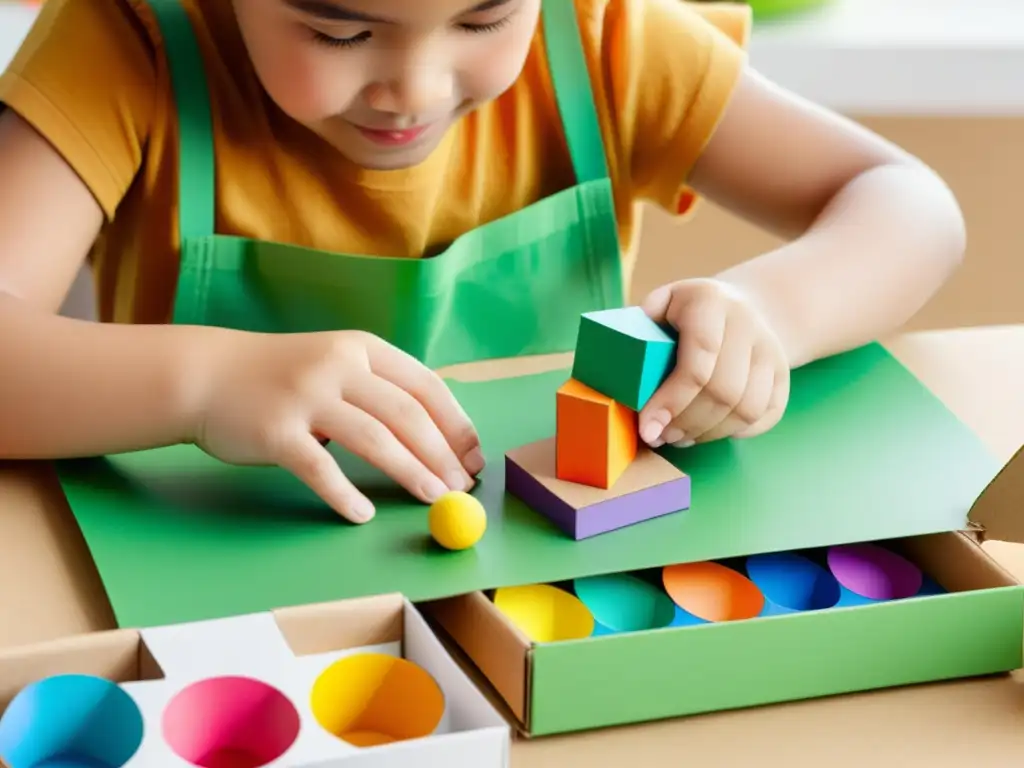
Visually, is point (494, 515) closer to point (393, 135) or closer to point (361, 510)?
point (361, 510)

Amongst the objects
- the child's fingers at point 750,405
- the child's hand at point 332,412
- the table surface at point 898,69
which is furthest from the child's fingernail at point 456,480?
the table surface at point 898,69

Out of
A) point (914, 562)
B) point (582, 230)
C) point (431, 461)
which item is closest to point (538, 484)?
point (431, 461)

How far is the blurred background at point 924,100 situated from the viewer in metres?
1.36

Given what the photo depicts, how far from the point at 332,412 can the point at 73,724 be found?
7.6 inches

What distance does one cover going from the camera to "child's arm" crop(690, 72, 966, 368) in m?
0.75

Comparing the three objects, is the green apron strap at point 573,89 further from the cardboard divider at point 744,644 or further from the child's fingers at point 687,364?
the cardboard divider at point 744,644

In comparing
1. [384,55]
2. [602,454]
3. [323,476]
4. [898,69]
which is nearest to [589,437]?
[602,454]

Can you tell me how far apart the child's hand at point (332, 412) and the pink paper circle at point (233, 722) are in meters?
0.14

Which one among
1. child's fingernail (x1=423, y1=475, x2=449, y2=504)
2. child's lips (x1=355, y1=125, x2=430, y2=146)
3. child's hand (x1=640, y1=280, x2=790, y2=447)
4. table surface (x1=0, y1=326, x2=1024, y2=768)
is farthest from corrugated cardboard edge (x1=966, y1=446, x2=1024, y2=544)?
child's lips (x1=355, y1=125, x2=430, y2=146)

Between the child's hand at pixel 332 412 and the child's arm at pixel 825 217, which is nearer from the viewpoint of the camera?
the child's hand at pixel 332 412

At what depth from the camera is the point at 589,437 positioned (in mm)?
575

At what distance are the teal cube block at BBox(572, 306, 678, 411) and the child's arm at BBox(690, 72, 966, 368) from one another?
0.15 metres

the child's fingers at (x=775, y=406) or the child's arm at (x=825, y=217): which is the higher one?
the child's arm at (x=825, y=217)

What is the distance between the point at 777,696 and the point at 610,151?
49 centimetres
